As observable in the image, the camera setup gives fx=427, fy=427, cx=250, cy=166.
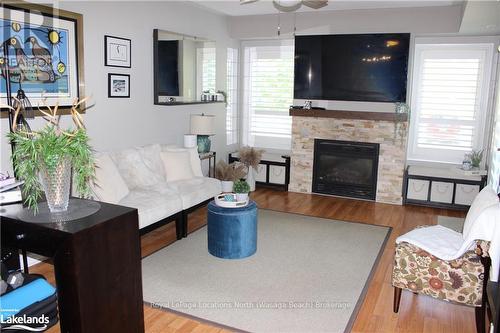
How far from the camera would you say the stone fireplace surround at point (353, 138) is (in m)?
6.12

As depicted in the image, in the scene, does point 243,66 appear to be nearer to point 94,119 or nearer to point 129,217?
point 94,119

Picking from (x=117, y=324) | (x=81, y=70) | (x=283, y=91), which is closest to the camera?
(x=117, y=324)

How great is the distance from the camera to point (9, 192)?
231cm

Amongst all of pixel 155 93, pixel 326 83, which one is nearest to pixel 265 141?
pixel 326 83

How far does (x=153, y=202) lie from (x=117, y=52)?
5.75 ft

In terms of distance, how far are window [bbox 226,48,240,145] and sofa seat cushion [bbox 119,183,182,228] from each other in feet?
9.33

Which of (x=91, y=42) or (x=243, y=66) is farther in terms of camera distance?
(x=243, y=66)

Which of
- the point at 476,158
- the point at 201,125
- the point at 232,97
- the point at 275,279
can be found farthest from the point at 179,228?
the point at 476,158

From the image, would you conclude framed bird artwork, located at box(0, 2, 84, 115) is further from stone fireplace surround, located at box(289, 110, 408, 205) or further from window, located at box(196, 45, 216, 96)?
stone fireplace surround, located at box(289, 110, 408, 205)

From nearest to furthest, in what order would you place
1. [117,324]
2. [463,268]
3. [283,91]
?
1. [117,324]
2. [463,268]
3. [283,91]

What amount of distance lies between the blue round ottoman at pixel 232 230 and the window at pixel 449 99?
11.3 feet

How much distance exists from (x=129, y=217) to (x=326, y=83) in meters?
4.81

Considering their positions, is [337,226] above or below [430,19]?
below

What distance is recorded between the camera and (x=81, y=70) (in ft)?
13.8
